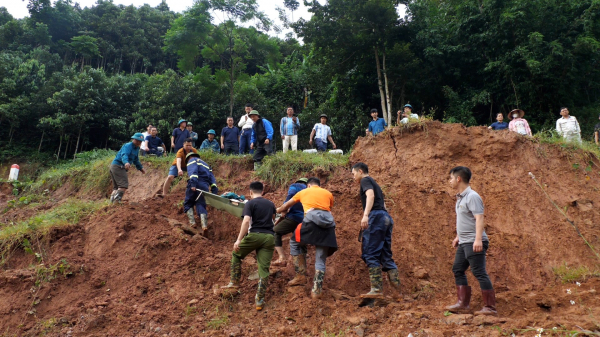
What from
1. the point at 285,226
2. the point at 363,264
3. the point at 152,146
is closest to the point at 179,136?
the point at 152,146

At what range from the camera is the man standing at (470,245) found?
4344 millimetres

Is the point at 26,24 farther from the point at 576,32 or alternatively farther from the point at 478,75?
the point at 576,32

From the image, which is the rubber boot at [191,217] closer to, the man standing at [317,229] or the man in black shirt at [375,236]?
the man standing at [317,229]

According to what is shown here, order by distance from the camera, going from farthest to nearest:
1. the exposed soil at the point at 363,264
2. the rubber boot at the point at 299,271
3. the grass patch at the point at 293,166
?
1. the grass patch at the point at 293,166
2. the rubber boot at the point at 299,271
3. the exposed soil at the point at 363,264

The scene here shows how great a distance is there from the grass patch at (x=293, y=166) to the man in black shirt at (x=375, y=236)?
3.18m

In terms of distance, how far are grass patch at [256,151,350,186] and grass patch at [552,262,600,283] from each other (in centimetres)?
432

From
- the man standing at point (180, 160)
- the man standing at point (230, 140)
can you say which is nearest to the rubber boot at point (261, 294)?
the man standing at point (180, 160)

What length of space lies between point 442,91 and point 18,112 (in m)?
19.9

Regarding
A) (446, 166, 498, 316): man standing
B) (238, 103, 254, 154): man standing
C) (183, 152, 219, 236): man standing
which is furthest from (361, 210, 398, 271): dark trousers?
(238, 103, 254, 154): man standing

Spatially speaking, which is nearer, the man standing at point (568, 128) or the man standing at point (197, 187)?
the man standing at point (197, 187)

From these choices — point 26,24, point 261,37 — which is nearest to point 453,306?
point 261,37

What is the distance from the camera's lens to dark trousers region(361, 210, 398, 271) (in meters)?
5.07

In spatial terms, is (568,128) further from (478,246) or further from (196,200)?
(196,200)

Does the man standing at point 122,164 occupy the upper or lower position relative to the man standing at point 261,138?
lower
